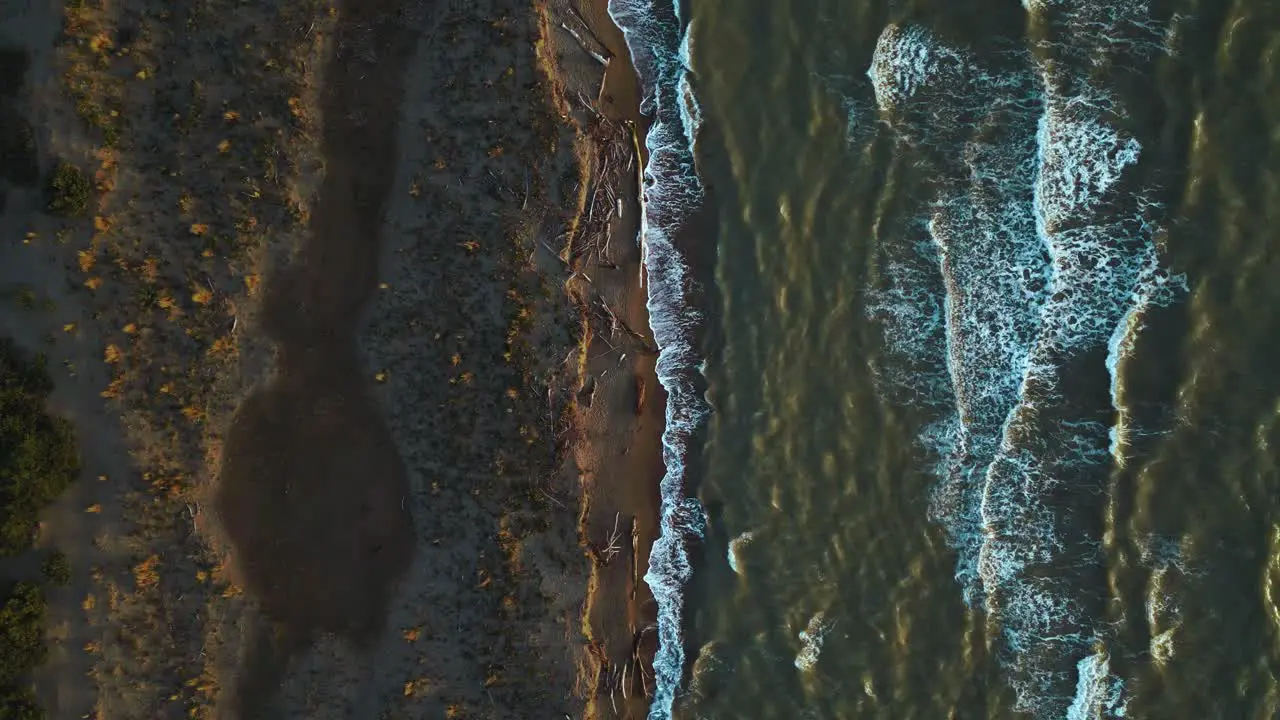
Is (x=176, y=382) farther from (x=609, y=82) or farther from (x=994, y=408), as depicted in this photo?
(x=994, y=408)

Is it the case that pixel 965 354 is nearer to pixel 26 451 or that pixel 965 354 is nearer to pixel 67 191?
pixel 67 191

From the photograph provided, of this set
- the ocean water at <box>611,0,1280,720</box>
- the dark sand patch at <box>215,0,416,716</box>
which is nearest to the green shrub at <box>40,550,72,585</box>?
the dark sand patch at <box>215,0,416,716</box>

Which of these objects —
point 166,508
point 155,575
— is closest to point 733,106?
point 166,508

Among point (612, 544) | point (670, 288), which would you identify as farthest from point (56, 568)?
point (670, 288)

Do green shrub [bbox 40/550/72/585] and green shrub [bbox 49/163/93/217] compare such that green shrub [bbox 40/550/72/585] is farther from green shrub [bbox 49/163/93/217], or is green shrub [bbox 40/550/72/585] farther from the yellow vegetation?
green shrub [bbox 49/163/93/217]


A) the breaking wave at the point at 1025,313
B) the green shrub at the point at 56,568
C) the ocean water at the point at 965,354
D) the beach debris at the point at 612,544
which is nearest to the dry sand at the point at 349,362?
the beach debris at the point at 612,544

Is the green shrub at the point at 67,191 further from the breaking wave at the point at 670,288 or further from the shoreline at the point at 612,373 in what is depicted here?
the breaking wave at the point at 670,288
